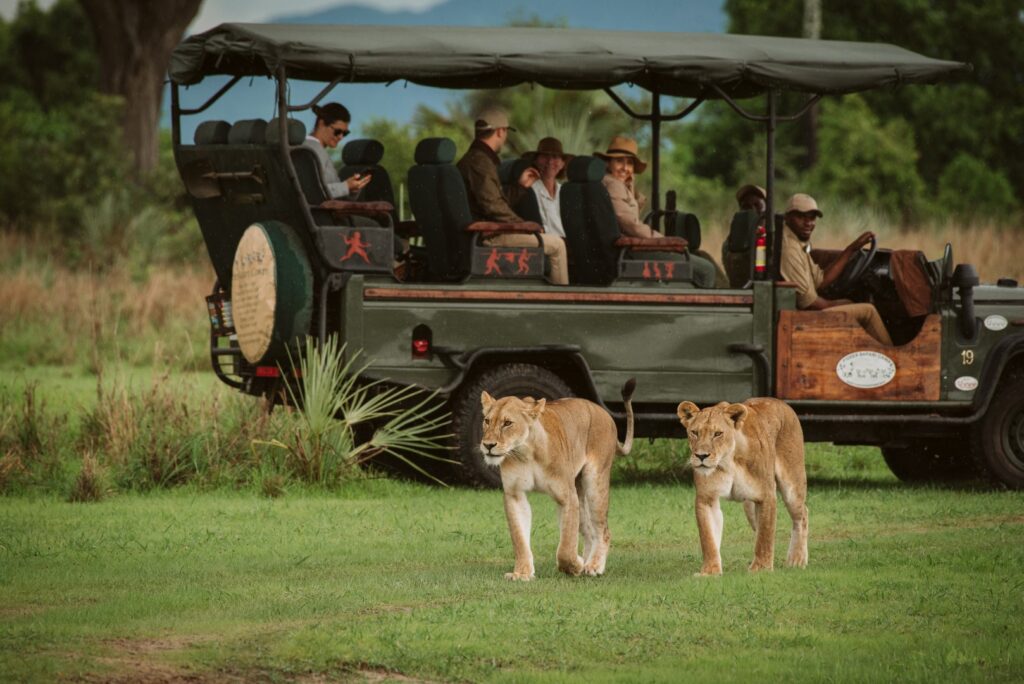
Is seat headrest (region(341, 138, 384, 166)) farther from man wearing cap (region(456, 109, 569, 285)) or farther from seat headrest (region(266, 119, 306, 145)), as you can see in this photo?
seat headrest (region(266, 119, 306, 145))

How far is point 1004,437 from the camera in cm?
1394

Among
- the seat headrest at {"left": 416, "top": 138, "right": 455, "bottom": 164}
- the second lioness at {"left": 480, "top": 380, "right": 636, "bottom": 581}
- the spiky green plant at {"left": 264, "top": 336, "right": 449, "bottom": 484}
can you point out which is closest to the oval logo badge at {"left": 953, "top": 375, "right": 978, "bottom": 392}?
the spiky green plant at {"left": 264, "top": 336, "right": 449, "bottom": 484}

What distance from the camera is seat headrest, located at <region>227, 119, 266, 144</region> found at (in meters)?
13.2

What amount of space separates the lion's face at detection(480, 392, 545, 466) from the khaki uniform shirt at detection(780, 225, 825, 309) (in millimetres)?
4505

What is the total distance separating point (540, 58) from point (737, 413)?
3879 mm

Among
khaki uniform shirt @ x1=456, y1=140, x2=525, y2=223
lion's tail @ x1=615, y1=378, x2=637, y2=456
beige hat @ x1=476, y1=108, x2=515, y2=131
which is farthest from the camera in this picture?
beige hat @ x1=476, y1=108, x2=515, y2=131

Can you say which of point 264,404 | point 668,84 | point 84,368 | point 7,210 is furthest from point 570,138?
point 7,210

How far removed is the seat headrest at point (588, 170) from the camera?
1362 cm

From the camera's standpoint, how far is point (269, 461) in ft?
44.2

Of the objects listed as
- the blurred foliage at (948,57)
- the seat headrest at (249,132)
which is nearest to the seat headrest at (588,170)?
the seat headrest at (249,132)

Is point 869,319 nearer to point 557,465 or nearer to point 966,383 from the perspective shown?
point 966,383

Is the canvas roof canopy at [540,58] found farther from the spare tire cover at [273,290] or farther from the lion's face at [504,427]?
the lion's face at [504,427]

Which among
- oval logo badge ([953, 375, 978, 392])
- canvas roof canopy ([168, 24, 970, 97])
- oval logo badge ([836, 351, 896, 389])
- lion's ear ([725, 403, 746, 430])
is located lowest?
oval logo badge ([953, 375, 978, 392])

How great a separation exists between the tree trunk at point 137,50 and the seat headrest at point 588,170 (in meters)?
21.2
